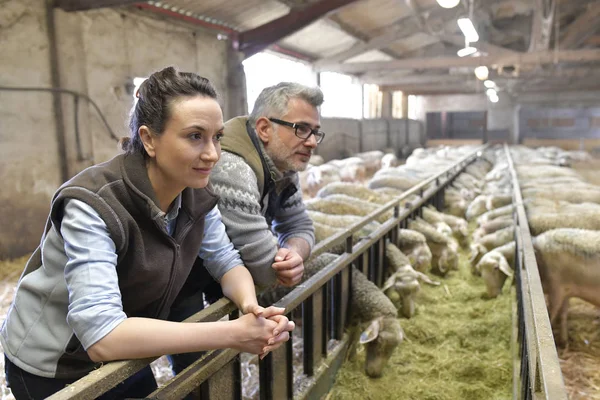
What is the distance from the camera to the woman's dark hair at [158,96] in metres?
1.41

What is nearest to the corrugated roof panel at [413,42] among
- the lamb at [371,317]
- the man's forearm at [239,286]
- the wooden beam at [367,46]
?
the wooden beam at [367,46]

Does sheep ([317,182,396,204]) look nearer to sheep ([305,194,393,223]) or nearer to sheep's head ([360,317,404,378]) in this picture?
sheep ([305,194,393,223])

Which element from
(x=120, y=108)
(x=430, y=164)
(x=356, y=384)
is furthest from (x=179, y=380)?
(x=430, y=164)

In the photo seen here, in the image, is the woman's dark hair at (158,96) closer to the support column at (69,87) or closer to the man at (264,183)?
the man at (264,183)

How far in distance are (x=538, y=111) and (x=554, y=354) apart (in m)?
26.0

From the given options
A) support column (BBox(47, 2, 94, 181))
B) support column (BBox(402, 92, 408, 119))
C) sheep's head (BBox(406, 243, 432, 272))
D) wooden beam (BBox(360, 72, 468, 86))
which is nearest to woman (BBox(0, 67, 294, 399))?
sheep's head (BBox(406, 243, 432, 272))

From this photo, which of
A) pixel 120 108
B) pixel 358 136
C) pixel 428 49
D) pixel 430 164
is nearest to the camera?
pixel 120 108

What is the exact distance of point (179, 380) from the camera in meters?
1.57

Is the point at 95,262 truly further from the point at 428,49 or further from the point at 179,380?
the point at 428,49

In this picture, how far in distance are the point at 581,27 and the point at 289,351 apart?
1554cm

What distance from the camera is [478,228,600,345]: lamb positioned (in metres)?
3.73

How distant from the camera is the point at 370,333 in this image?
10.0 feet

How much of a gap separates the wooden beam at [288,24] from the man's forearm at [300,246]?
807 centimetres

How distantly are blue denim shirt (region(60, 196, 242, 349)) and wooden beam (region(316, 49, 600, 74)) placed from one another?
13.6 metres
